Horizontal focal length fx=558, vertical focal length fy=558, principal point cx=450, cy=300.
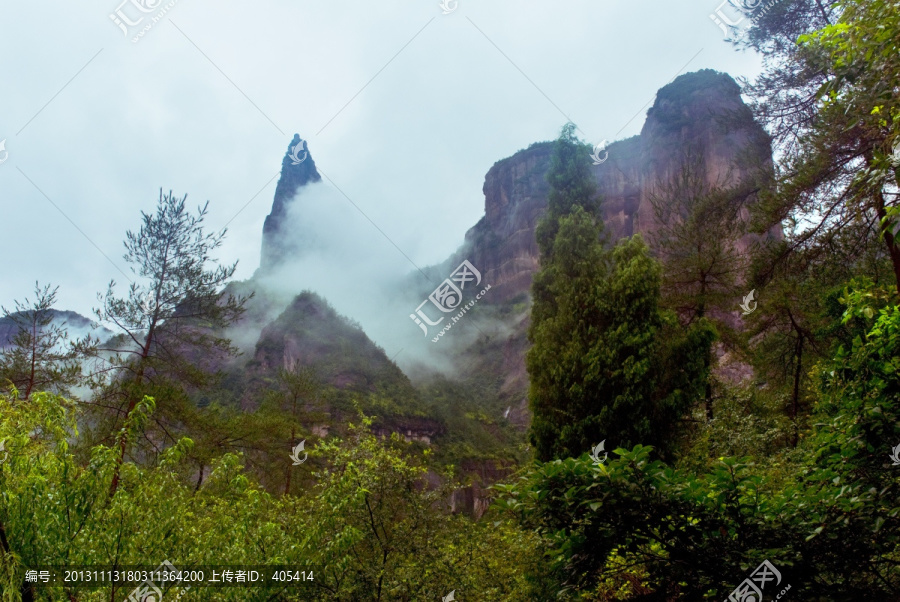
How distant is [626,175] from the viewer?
77625 millimetres

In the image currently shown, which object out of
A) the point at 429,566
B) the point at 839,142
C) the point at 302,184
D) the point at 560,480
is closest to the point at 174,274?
the point at 429,566

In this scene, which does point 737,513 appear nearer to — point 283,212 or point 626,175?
point 626,175

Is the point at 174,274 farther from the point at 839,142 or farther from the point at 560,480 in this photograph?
the point at 839,142

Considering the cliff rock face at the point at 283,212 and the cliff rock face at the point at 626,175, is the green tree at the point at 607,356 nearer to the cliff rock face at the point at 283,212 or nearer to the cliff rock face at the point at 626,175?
→ the cliff rock face at the point at 626,175

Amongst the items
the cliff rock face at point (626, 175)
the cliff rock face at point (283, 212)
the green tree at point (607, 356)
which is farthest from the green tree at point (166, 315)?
the cliff rock face at point (283, 212)

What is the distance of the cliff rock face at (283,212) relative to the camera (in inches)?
4588

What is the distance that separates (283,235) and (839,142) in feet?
385

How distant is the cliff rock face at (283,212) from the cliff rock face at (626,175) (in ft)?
126

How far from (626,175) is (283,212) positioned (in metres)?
72.6

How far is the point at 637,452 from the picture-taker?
3.79m

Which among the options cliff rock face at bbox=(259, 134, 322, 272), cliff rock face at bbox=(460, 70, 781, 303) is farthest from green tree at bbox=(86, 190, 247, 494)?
cliff rock face at bbox=(259, 134, 322, 272)

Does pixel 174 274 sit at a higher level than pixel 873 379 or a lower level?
higher

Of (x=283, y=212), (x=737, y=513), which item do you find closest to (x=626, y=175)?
(x=283, y=212)

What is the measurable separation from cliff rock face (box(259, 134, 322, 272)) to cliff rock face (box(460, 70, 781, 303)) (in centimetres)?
3844
